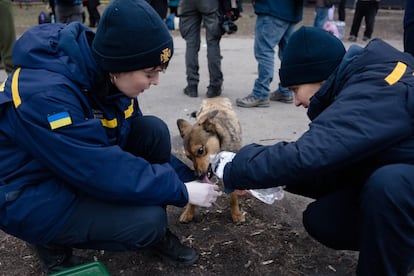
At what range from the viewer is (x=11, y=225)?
1859 millimetres

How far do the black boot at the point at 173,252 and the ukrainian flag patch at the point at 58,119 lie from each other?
3.11 feet

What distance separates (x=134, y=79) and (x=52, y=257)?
0.99 metres

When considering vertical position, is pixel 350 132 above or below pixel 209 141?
above

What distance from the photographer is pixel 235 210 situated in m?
2.82

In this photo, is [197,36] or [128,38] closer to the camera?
[128,38]

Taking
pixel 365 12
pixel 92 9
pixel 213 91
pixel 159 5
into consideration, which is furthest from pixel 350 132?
pixel 92 9

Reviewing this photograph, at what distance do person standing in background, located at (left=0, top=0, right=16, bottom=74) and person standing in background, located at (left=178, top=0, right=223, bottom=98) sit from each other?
211 cm

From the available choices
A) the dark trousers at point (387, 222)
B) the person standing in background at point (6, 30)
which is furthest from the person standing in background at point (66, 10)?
the dark trousers at point (387, 222)

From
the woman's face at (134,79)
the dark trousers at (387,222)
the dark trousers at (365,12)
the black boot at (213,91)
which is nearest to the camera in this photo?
the dark trousers at (387,222)

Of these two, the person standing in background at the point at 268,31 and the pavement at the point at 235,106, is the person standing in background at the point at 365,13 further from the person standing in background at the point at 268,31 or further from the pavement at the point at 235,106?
the person standing in background at the point at 268,31

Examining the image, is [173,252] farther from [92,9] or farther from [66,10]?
[92,9]

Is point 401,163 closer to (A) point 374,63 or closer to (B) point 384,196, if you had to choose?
(B) point 384,196

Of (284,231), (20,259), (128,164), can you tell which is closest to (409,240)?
(284,231)

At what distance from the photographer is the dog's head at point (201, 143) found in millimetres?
2977
